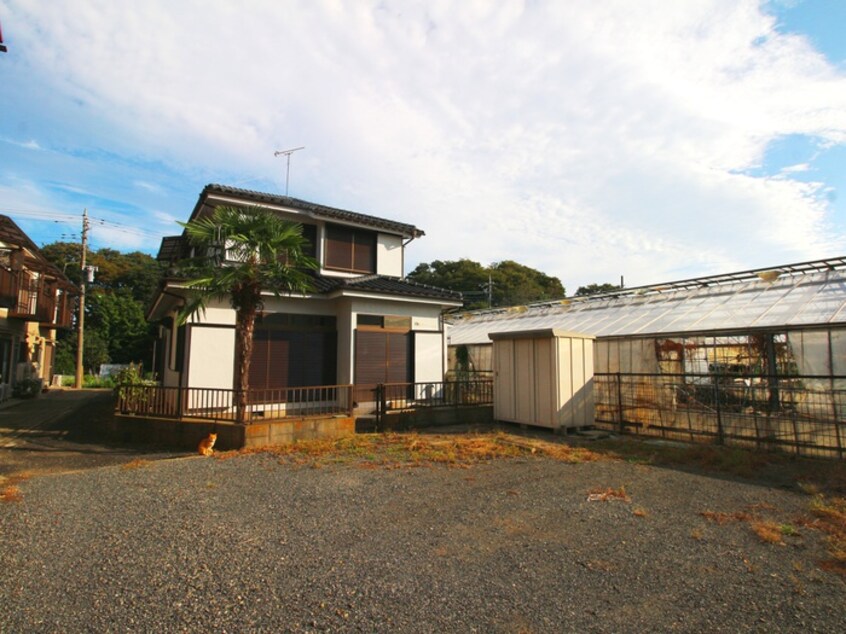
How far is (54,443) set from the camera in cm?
937

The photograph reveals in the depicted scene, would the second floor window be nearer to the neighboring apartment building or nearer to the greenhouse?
the greenhouse

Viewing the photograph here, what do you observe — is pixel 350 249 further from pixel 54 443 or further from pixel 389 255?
pixel 54 443

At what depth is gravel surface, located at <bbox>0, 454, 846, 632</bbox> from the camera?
2.95 metres

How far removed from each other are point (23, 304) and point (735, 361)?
2193cm

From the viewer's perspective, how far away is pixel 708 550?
400cm

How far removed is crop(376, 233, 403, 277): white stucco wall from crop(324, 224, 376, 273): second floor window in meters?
0.15

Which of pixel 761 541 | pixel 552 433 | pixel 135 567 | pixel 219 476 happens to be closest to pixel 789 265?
pixel 552 433

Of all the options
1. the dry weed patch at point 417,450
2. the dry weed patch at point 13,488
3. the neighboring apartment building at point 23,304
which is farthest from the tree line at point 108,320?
the dry weed patch at point 417,450

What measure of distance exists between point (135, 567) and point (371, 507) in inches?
89.2

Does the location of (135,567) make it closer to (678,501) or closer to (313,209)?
(678,501)

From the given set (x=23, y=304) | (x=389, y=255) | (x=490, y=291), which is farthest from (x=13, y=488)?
(x=490, y=291)

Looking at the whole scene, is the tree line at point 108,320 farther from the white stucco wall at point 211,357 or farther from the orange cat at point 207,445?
the orange cat at point 207,445

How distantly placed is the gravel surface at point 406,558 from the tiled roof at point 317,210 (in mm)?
7489

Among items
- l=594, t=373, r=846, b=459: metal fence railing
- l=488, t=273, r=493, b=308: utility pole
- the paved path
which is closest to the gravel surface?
the paved path
